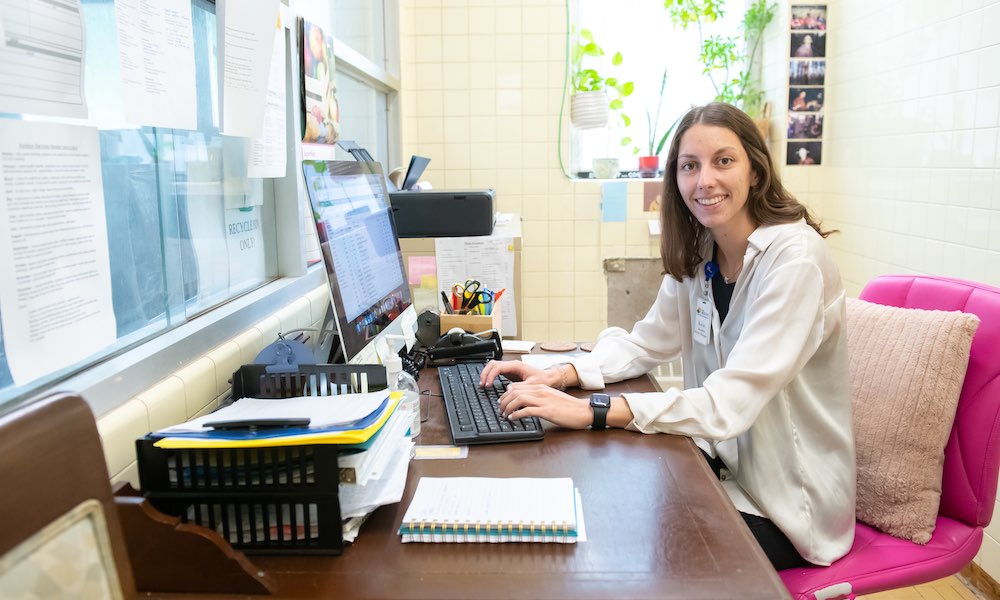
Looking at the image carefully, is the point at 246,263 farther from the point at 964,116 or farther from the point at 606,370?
the point at 964,116

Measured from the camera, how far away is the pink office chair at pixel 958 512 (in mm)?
1454

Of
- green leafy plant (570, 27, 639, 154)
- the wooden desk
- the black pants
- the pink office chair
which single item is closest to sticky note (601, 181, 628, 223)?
green leafy plant (570, 27, 639, 154)

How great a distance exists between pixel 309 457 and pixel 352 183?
0.85m

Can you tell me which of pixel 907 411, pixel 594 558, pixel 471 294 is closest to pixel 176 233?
pixel 471 294

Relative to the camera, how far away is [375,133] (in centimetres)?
328

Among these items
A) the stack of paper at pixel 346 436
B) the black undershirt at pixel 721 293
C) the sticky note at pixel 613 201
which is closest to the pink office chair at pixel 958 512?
the black undershirt at pixel 721 293

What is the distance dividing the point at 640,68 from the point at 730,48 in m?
0.47

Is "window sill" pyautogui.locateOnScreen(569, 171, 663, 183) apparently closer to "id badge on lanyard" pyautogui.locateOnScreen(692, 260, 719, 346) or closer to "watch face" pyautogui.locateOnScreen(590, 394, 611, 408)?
"id badge on lanyard" pyautogui.locateOnScreen(692, 260, 719, 346)

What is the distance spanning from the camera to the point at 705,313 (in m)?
1.77

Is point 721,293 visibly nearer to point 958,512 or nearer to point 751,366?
point 751,366

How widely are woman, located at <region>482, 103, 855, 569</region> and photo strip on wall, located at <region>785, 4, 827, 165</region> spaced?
2.26 meters

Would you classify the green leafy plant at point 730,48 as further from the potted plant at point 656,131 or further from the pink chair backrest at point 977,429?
the pink chair backrest at point 977,429

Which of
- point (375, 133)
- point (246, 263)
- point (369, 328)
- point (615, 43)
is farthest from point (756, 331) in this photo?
point (615, 43)

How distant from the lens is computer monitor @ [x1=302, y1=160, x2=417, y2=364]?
1.40 m
